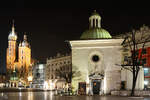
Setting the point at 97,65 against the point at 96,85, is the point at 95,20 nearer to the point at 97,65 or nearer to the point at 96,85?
the point at 97,65

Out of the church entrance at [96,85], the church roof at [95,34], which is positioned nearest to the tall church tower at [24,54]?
the church roof at [95,34]

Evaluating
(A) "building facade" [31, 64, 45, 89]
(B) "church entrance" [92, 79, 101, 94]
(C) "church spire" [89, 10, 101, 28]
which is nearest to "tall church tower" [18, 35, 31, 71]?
(A) "building facade" [31, 64, 45, 89]

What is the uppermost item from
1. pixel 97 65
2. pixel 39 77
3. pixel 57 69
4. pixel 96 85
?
pixel 57 69

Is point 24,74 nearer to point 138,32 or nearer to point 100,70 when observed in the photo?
point 138,32

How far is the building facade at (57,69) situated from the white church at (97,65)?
51.9m

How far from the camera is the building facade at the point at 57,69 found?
9360 cm

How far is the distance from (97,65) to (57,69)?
6099 centimetres

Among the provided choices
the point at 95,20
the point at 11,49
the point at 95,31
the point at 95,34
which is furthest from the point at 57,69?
the point at 11,49

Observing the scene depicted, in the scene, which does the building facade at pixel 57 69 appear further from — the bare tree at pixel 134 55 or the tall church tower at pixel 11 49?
the tall church tower at pixel 11 49

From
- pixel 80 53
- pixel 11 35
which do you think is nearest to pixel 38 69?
pixel 11 35

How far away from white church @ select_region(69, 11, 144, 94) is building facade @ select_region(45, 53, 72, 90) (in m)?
51.9

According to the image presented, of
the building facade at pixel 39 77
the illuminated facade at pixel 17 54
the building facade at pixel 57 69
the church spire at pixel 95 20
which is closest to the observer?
the church spire at pixel 95 20

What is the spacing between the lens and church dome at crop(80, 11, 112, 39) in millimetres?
39656

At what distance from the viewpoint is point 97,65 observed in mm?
38188
